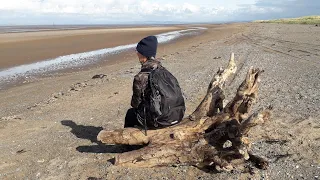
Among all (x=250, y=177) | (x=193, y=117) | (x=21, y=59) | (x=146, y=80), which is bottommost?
(x=21, y=59)

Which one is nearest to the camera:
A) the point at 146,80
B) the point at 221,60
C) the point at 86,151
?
the point at 146,80

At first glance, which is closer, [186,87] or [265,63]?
[186,87]

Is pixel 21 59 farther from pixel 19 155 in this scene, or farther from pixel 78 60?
pixel 19 155

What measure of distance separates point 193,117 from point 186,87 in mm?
5855

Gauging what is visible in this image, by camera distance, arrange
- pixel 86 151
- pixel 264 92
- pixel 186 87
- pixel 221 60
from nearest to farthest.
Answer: pixel 86 151
pixel 264 92
pixel 186 87
pixel 221 60

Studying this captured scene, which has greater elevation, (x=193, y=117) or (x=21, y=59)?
(x=193, y=117)

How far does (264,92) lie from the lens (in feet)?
33.0

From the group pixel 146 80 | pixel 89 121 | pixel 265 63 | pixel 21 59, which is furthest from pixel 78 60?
pixel 146 80

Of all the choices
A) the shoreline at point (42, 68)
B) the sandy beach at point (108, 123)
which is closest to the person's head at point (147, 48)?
the sandy beach at point (108, 123)

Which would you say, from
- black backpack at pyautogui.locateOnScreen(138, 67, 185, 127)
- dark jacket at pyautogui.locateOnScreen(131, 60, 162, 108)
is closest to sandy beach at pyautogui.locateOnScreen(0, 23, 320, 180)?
black backpack at pyautogui.locateOnScreen(138, 67, 185, 127)

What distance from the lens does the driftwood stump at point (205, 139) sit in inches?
201

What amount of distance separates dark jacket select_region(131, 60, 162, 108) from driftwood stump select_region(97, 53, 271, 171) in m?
0.53

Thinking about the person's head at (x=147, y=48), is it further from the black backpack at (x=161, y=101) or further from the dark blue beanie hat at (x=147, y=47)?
the black backpack at (x=161, y=101)

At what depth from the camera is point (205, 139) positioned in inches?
208
